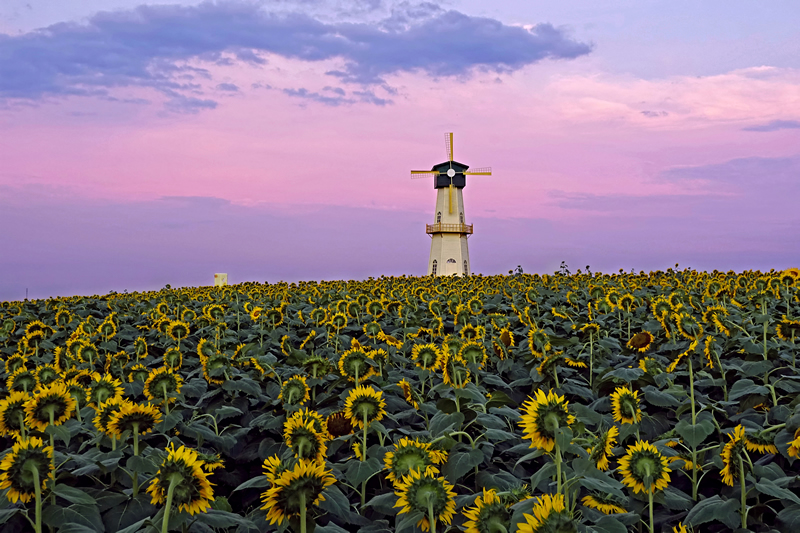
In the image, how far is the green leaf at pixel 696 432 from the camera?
4.15 meters

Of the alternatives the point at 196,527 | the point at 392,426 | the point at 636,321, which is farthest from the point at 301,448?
the point at 636,321

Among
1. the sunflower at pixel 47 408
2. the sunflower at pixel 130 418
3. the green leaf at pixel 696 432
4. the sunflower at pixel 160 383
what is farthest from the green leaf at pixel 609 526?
the sunflower at pixel 160 383

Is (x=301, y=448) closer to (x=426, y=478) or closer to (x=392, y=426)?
(x=426, y=478)

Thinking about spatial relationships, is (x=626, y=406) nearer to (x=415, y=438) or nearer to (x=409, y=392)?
(x=415, y=438)

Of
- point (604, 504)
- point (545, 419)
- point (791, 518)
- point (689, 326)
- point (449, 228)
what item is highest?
point (449, 228)

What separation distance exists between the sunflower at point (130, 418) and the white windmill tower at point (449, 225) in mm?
41579

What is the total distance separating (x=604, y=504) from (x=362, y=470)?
4.59 feet

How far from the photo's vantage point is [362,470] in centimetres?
383

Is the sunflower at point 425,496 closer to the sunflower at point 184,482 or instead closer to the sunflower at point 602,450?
the sunflower at point 184,482

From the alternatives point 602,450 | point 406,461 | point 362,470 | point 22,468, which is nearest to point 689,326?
point 602,450

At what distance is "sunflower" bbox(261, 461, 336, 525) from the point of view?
2730 millimetres

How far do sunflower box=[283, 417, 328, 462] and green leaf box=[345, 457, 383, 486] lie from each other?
42 centimetres

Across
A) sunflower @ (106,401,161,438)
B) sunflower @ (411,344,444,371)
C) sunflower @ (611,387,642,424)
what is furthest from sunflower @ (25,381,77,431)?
sunflower @ (611,387,642,424)

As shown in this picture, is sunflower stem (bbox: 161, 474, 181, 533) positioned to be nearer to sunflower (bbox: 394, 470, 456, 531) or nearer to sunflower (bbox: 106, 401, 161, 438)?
sunflower (bbox: 394, 470, 456, 531)
